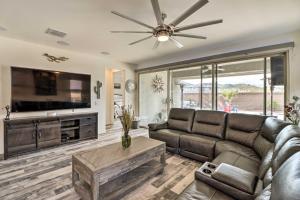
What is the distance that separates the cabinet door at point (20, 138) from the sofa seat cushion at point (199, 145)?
329cm

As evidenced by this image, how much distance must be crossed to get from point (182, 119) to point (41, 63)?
12.7ft

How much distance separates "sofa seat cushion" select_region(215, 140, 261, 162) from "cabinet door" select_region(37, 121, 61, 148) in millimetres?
3640

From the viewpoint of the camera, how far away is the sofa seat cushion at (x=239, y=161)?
6.26 ft

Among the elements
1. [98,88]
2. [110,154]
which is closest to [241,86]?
[110,154]

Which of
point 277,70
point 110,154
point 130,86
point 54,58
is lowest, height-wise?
point 110,154

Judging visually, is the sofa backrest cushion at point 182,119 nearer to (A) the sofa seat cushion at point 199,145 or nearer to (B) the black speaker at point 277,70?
(A) the sofa seat cushion at point 199,145

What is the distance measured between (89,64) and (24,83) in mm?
1831

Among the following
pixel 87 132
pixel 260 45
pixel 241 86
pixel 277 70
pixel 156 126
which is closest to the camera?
pixel 277 70

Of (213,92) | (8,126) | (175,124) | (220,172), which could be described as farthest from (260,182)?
(8,126)

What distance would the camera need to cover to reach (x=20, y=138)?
10.7ft

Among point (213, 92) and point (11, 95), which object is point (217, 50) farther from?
point (11, 95)

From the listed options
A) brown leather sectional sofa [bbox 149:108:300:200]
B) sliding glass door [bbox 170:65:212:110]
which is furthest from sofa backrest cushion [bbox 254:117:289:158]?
sliding glass door [bbox 170:65:212:110]

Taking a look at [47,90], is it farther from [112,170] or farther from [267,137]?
[267,137]

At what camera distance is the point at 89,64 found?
16.2 ft
